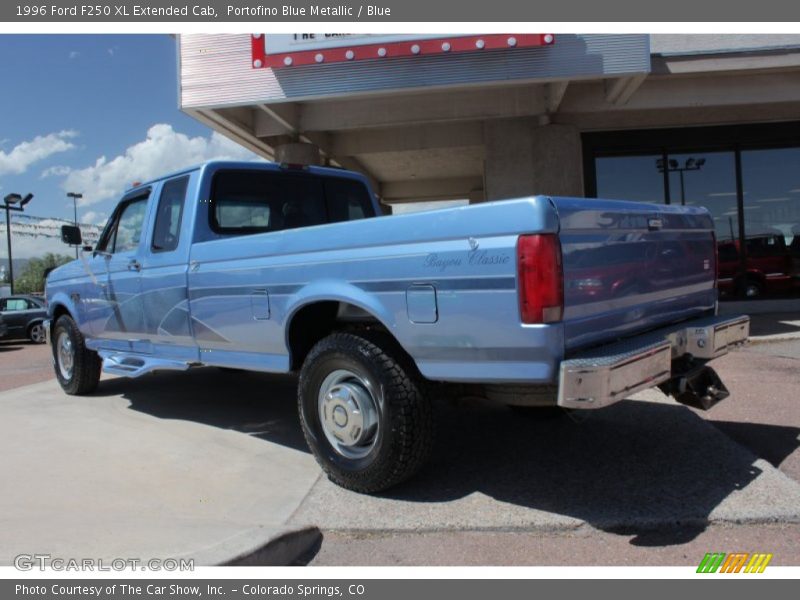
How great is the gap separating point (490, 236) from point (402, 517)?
1.67 meters

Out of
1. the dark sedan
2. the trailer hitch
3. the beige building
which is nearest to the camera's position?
the trailer hitch

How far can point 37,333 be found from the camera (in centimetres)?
1752

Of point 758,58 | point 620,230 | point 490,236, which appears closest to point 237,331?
point 490,236

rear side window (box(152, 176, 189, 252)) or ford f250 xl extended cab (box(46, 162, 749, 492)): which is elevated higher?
rear side window (box(152, 176, 189, 252))

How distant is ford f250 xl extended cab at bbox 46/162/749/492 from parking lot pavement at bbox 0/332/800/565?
17.2 inches

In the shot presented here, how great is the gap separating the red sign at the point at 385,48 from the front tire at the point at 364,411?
19.6 ft

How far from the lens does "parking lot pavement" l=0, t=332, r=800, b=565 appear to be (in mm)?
3123

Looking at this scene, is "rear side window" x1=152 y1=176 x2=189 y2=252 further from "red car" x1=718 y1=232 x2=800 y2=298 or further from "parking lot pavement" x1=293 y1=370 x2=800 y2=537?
"red car" x1=718 y1=232 x2=800 y2=298

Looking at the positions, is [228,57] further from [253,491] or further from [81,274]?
[253,491]

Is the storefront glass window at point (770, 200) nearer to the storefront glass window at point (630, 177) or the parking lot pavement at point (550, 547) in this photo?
the storefront glass window at point (630, 177)

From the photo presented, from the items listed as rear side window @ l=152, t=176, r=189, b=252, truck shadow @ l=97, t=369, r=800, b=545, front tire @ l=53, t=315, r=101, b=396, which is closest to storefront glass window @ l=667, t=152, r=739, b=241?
truck shadow @ l=97, t=369, r=800, b=545

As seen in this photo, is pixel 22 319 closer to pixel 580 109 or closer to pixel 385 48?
pixel 385 48

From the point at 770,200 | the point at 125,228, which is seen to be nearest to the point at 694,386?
the point at 125,228

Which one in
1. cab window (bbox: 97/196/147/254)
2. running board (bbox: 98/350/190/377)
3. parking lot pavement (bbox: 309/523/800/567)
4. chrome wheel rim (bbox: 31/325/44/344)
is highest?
cab window (bbox: 97/196/147/254)
